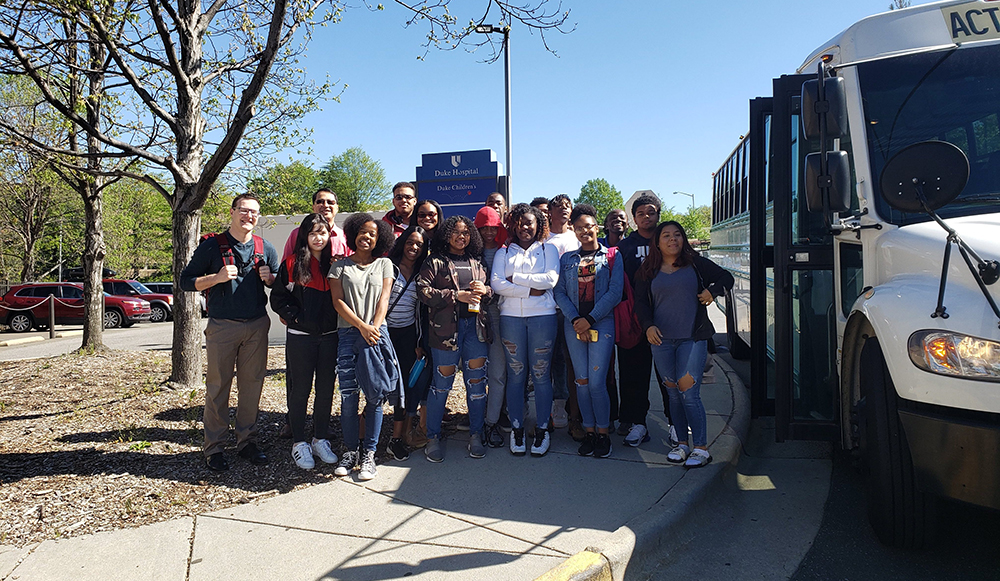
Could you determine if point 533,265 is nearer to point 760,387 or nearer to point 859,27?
point 760,387

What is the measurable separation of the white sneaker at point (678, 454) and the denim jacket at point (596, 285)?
114 cm

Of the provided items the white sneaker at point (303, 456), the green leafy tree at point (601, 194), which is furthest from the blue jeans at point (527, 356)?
the green leafy tree at point (601, 194)

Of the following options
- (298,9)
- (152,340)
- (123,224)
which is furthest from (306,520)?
(123,224)

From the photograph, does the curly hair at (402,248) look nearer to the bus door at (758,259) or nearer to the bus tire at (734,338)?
the bus door at (758,259)

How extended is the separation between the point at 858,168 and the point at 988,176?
0.62 meters

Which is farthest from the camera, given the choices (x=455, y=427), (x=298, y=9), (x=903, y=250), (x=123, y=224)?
(x=123, y=224)

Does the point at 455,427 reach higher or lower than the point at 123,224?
lower

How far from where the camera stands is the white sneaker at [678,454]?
14.9 feet

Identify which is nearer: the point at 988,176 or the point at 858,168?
the point at 988,176

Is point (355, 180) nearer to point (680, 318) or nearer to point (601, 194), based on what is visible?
point (601, 194)

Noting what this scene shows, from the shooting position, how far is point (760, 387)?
4.77 m

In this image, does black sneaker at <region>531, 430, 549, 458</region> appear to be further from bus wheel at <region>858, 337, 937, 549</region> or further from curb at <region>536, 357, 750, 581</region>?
bus wheel at <region>858, 337, 937, 549</region>

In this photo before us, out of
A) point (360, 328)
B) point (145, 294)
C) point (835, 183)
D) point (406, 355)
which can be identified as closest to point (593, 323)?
point (406, 355)

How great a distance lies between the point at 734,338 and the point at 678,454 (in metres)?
4.91
